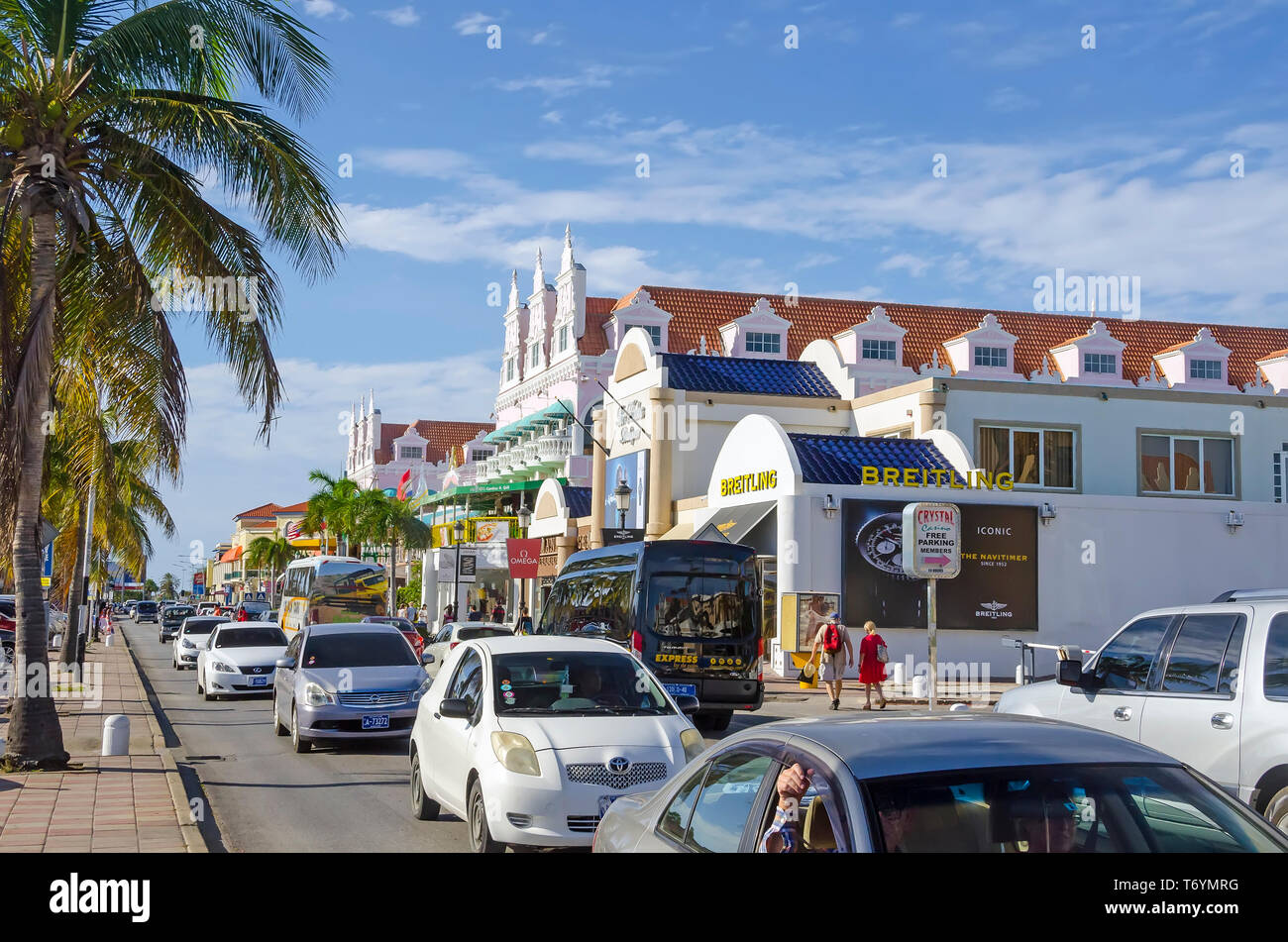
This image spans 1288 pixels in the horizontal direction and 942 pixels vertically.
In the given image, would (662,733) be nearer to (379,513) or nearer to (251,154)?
(251,154)

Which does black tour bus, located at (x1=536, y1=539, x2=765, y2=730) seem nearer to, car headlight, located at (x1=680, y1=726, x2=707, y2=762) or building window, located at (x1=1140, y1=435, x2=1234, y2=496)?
car headlight, located at (x1=680, y1=726, x2=707, y2=762)

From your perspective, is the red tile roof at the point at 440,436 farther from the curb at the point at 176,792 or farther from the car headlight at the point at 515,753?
the car headlight at the point at 515,753

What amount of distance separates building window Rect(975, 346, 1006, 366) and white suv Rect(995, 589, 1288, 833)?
1918 inches

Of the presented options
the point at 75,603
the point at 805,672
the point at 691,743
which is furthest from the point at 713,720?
the point at 75,603

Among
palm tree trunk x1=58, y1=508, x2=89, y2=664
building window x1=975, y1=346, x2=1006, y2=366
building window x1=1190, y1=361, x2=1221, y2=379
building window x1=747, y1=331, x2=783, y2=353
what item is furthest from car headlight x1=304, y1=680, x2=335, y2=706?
building window x1=1190, y1=361, x2=1221, y2=379

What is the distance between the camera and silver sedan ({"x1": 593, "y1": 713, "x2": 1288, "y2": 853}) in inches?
158

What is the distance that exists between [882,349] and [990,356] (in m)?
6.01

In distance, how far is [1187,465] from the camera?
3534 cm

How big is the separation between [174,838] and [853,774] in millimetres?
6954

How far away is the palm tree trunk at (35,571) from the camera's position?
12938 millimetres

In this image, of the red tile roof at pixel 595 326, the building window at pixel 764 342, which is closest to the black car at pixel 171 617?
the red tile roof at pixel 595 326

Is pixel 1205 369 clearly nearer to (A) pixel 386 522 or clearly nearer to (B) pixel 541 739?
(A) pixel 386 522

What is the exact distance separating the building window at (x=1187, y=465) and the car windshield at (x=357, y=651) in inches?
969
